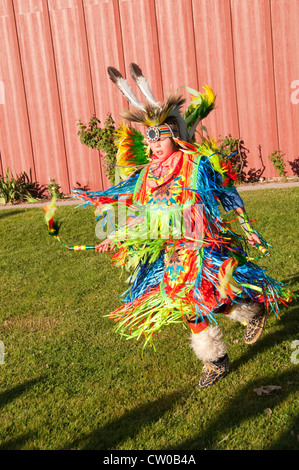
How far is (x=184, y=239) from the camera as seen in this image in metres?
3.69

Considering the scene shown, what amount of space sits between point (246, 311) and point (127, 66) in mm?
8309

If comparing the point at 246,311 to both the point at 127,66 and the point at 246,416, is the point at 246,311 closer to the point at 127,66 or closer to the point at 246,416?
the point at 246,416

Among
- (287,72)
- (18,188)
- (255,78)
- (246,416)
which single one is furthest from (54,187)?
(246,416)

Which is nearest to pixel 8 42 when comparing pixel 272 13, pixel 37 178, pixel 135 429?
pixel 37 178

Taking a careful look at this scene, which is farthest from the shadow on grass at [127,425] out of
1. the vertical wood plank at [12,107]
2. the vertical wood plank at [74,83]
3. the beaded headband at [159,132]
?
the vertical wood plank at [12,107]

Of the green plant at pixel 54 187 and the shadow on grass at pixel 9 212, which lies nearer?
the shadow on grass at pixel 9 212

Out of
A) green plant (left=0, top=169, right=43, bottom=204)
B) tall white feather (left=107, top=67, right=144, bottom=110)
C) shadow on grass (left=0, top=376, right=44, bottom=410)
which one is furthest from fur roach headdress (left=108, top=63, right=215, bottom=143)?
green plant (left=0, top=169, right=43, bottom=204)

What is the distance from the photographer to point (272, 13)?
1034cm

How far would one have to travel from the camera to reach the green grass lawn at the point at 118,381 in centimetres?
318

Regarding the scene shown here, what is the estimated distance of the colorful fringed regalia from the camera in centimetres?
365

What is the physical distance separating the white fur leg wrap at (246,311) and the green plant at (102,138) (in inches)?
286

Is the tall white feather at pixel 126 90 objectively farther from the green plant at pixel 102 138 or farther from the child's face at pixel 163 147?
the green plant at pixel 102 138

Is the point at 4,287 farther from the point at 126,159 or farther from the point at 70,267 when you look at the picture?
the point at 126,159
